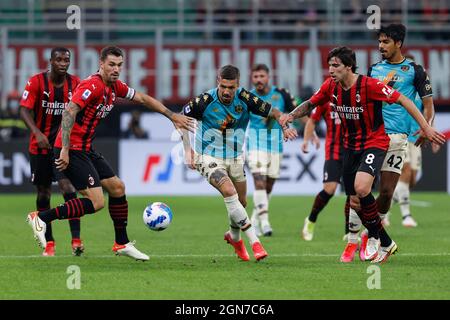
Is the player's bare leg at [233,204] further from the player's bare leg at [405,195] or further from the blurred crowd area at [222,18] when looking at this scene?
the blurred crowd area at [222,18]

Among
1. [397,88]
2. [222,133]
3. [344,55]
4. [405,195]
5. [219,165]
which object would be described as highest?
[344,55]

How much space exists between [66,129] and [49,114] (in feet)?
4.54

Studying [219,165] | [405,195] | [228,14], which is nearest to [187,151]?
[219,165]

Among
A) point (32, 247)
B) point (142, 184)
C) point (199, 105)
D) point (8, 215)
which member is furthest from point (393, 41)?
point (142, 184)

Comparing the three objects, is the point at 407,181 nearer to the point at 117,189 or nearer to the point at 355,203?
the point at 355,203

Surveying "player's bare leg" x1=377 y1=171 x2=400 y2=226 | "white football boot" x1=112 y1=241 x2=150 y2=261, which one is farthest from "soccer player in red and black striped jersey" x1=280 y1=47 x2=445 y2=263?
"white football boot" x1=112 y1=241 x2=150 y2=261

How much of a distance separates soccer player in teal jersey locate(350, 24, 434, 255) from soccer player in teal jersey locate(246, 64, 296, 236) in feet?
11.1

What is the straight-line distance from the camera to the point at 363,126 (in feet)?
34.7

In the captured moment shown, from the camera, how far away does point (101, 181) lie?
1070 cm

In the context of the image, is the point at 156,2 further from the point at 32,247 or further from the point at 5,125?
the point at 32,247

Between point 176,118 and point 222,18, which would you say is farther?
point 222,18

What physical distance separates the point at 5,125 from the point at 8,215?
21.9 ft

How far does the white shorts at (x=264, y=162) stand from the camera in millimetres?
14883

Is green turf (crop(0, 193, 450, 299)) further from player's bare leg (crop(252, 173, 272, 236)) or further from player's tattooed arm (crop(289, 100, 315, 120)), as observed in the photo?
player's tattooed arm (crop(289, 100, 315, 120))
